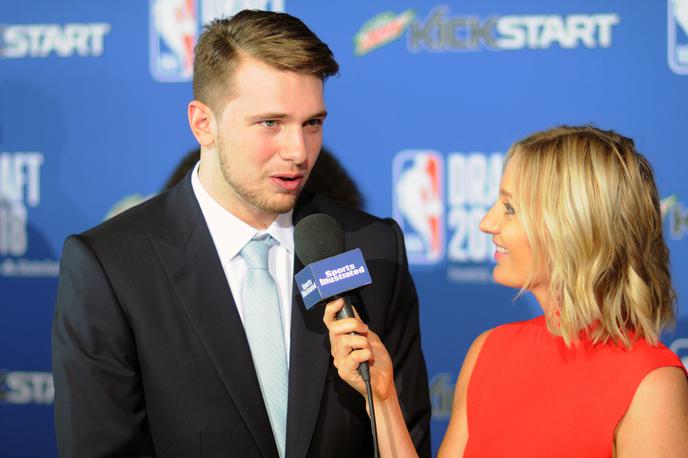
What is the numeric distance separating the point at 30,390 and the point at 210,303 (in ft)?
4.73

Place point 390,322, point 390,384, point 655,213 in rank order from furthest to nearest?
point 390,322, point 390,384, point 655,213

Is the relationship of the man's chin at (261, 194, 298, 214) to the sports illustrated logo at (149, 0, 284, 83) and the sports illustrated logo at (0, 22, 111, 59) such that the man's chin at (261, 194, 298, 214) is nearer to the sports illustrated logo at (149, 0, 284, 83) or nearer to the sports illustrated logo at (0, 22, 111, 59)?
the sports illustrated logo at (149, 0, 284, 83)

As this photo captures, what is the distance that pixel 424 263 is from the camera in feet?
8.59

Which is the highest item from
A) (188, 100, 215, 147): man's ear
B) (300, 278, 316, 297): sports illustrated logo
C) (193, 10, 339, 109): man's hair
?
(193, 10, 339, 109): man's hair

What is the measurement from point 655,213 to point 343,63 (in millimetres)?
A: 1363

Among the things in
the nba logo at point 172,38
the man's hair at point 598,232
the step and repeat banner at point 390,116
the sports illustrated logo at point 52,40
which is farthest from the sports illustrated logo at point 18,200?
the man's hair at point 598,232

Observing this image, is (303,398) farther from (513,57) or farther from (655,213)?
(513,57)

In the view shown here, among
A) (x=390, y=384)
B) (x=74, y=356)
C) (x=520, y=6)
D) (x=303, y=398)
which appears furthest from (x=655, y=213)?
(x=520, y=6)

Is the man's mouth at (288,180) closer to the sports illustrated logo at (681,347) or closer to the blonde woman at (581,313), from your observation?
the blonde woman at (581,313)

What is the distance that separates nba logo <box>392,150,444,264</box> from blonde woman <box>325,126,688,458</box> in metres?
1.03

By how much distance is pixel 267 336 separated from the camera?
5.50 feet

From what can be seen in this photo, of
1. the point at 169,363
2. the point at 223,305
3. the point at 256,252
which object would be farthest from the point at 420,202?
the point at 169,363

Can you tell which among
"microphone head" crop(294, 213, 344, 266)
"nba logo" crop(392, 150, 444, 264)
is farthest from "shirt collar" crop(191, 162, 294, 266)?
"nba logo" crop(392, 150, 444, 264)

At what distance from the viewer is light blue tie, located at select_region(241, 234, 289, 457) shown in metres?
1.65
